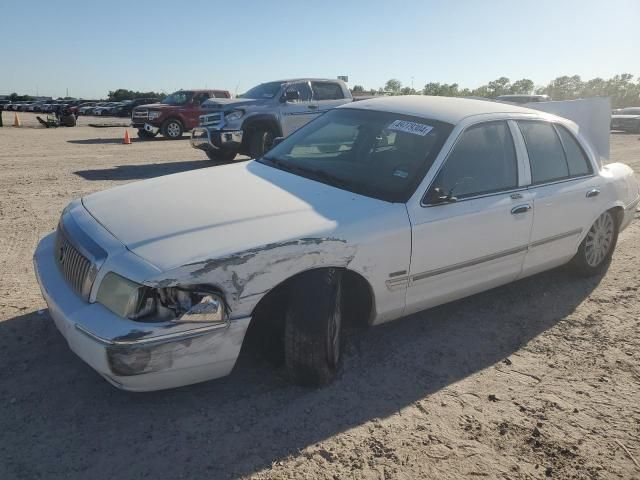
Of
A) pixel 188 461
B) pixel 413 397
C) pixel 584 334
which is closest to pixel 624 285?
pixel 584 334

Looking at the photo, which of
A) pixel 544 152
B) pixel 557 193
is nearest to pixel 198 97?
pixel 544 152

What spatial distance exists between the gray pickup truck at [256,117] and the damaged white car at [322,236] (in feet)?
22.4

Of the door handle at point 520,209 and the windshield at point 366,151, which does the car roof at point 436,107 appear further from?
the door handle at point 520,209

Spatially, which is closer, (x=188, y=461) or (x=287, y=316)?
(x=188, y=461)

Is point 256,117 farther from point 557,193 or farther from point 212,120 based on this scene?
point 557,193

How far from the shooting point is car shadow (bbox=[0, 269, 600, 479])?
2.50 m

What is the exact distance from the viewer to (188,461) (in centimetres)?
250

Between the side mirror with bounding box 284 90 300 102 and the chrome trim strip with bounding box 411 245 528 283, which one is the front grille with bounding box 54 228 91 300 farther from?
the side mirror with bounding box 284 90 300 102

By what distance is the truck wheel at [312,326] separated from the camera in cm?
290

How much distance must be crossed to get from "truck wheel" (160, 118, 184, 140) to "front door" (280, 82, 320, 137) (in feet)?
24.6

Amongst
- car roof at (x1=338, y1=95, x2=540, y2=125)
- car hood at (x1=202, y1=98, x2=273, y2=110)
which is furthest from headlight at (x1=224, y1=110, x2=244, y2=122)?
car roof at (x1=338, y1=95, x2=540, y2=125)

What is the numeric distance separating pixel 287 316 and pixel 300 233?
1.50 ft

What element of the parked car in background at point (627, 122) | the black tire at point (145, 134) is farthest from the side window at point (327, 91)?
the parked car in background at point (627, 122)

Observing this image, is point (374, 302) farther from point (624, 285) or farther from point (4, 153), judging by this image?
point (4, 153)
